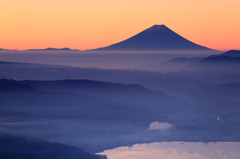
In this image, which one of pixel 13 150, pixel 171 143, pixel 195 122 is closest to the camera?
pixel 13 150

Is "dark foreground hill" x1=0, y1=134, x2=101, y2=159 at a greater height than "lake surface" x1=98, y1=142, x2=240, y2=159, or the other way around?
"dark foreground hill" x1=0, y1=134, x2=101, y2=159

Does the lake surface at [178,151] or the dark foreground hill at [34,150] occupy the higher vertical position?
the dark foreground hill at [34,150]

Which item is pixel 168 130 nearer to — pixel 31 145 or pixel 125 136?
pixel 125 136

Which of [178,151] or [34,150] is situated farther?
[178,151]

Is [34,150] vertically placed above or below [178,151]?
above

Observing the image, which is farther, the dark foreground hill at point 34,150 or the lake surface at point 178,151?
the lake surface at point 178,151

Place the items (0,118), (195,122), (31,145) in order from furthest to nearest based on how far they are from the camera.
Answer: (195,122) < (0,118) < (31,145)

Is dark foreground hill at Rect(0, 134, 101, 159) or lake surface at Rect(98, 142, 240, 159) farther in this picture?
lake surface at Rect(98, 142, 240, 159)

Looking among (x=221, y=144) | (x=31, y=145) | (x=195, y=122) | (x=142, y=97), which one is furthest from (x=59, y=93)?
(x=31, y=145)
